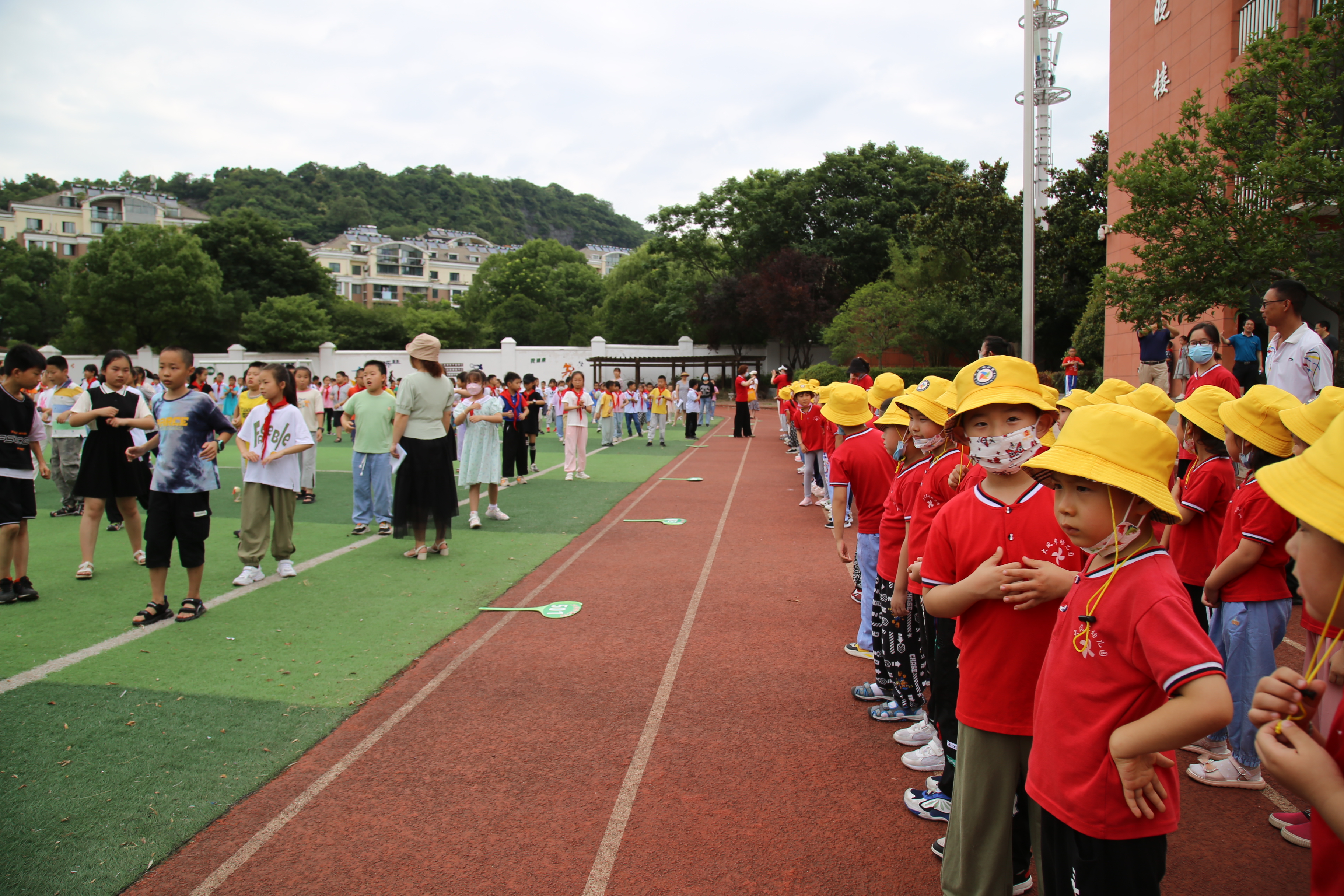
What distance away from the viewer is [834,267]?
48.8 meters

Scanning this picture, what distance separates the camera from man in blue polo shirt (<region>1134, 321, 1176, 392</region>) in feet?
39.5

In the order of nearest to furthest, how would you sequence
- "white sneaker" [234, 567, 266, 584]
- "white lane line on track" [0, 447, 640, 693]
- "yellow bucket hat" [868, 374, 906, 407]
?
"white lane line on track" [0, 447, 640, 693]
"yellow bucket hat" [868, 374, 906, 407]
"white sneaker" [234, 567, 266, 584]

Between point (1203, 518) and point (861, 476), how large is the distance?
1885 mm

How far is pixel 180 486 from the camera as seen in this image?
20.3 ft

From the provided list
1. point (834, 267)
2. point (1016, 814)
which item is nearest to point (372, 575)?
point (1016, 814)

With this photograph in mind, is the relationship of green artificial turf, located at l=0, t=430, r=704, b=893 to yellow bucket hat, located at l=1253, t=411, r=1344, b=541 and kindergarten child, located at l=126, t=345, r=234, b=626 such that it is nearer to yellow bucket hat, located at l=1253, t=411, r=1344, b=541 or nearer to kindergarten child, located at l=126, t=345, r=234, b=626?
kindergarten child, located at l=126, t=345, r=234, b=626

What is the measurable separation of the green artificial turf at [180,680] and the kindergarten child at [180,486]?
235mm

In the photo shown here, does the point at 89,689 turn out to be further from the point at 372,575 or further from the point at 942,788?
the point at 942,788

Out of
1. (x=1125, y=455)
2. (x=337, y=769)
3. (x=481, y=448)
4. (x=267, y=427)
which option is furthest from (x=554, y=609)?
(x=1125, y=455)

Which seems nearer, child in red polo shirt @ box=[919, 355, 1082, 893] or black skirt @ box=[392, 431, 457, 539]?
child in red polo shirt @ box=[919, 355, 1082, 893]

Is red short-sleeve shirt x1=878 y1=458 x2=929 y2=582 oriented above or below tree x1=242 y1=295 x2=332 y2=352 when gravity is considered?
below

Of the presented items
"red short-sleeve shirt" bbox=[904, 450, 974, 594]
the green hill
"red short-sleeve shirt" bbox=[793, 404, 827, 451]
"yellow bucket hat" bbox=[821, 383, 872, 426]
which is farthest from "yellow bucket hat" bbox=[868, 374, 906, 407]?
the green hill

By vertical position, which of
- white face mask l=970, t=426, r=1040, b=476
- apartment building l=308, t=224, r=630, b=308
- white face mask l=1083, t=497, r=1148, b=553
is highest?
apartment building l=308, t=224, r=630, b=308

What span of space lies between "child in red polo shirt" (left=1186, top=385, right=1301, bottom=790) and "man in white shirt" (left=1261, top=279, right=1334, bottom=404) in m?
2.82
